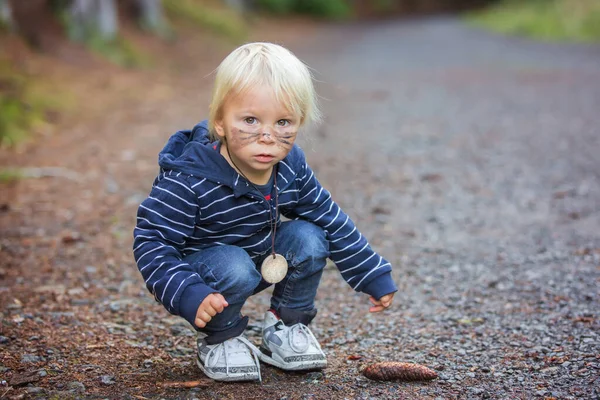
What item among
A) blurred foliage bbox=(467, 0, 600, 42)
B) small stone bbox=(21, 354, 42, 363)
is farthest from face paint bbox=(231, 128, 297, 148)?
blurred foliage bbox=(467, 0, 600, 42)

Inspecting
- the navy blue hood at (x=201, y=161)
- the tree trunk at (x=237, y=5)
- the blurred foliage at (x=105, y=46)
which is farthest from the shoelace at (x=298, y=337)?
the tree trunk at (x=237, y=5)

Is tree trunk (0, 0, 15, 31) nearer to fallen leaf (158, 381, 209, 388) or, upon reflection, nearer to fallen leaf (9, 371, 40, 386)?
fallen leaf (9, 371, 40, 386)

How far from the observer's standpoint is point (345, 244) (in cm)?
288

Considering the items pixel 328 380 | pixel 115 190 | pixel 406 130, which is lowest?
pixel 328 380

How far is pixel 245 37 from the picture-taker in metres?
19.7

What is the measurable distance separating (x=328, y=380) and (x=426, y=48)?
16728 mm

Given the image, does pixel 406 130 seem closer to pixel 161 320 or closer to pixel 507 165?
pixel 507 165

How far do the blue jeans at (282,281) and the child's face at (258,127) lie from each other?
0.32 metres

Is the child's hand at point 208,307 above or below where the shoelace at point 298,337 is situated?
above

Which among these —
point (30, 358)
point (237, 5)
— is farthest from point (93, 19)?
point (237, 5)

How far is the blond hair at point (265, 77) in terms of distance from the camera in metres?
2.55

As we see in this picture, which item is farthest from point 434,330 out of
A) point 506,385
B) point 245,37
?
point 245,37

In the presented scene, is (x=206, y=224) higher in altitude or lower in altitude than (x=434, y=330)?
higher

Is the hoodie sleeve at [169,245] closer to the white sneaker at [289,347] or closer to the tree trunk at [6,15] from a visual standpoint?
the white sneaker at [289,347]
